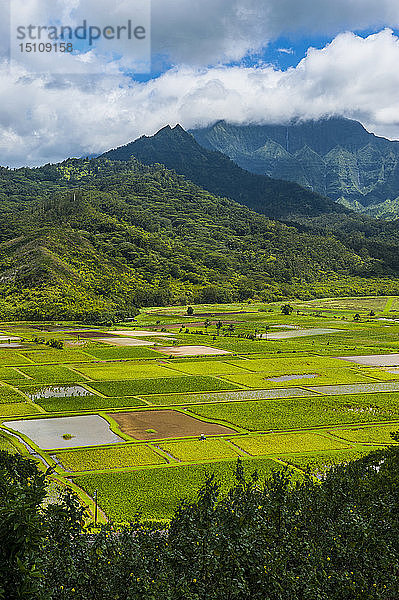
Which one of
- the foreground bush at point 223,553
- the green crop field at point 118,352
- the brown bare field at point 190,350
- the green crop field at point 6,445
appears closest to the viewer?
the foreground bush at point 223,553

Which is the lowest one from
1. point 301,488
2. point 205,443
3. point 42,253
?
point 205,443

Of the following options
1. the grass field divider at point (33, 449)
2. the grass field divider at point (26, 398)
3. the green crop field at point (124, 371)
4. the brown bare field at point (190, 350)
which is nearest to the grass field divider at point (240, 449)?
the grass field divider at point (33, 449)

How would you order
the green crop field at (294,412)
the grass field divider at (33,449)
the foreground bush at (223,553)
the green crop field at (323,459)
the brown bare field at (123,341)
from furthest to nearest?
the brown bare field at (123,341), the green crop field at (294,412), the green crop field at (323,459), the grass field divider at (33,449), the foreground bush at (223,553)

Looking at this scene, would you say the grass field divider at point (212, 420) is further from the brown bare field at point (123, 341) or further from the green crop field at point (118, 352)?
the brown bare field at point (123, 341)

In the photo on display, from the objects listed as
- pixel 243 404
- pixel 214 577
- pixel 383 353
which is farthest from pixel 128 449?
pixel 383 353

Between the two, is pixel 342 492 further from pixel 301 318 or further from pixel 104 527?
pixel 301 318

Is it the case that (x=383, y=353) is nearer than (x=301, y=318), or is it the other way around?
(x=383, y=353)

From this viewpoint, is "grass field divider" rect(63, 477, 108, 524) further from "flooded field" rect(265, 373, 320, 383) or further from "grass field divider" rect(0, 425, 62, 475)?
"flooded field" rect(265, 373, 320, 383)
